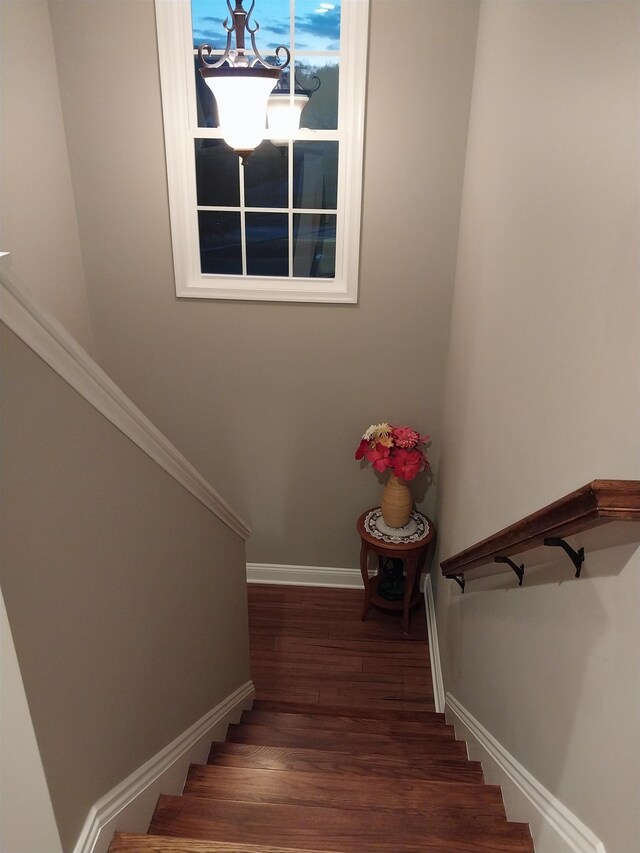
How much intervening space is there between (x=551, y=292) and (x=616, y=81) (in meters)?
0.47

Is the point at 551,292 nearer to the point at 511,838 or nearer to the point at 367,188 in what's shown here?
the point at 511,838

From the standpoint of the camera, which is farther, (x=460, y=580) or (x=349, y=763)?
(x=460, y=580)

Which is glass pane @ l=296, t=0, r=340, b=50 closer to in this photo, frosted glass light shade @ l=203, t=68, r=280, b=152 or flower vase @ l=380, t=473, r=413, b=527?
frosted glass light shade @ l=203, t=68, r=280, b=152

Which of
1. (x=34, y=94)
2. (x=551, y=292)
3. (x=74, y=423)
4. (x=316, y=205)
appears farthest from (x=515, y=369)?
A: (x=34, y=94)

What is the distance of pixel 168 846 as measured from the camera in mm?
1442

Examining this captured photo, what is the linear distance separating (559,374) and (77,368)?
1.04 m

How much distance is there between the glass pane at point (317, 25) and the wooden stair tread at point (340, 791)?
2.91m

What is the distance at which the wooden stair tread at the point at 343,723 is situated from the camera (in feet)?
8.80

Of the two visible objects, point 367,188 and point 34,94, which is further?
point 367,188

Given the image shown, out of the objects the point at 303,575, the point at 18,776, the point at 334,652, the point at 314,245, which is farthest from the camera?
the point at 303,575

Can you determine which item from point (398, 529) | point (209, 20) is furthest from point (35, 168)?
point (398, 529)

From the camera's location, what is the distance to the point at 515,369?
187 centimetres

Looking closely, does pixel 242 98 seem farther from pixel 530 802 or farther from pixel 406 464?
pixel 530 802

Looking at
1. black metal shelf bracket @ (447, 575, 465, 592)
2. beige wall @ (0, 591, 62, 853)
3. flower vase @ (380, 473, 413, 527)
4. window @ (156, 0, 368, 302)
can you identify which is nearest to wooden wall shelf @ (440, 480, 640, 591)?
black metal shelf bracket @ (447, 575, 465, 592)
